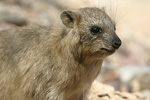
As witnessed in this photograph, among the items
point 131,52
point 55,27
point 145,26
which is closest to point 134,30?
point 145,26

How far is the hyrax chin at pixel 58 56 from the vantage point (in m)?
6.71

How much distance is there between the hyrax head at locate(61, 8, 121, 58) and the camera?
261 inches

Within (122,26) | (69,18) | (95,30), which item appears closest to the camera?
(95,30)

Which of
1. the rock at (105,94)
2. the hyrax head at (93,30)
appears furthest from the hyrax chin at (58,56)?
the rock at (105,94)

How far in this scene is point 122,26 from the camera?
830 inches

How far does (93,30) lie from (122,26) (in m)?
14.6

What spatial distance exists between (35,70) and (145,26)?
16155 millimetres

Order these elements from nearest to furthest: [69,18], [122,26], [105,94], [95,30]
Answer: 1. [95,30]
2. [69,18]
3. [105,94]
4. [122,26]

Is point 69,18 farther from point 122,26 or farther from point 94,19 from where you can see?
point 122,26

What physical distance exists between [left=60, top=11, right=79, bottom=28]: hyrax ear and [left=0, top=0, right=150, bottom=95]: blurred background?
5.04 meters

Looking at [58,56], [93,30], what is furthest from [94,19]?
[58,56]

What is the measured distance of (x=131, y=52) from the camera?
771 inches

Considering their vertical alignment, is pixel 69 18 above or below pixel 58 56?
above

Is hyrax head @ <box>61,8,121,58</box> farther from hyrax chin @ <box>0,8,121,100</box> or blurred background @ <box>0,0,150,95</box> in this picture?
blurred background @ <box>0,0,150,95</box>
